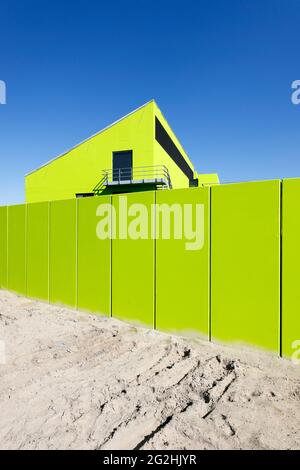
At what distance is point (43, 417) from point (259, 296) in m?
3.24

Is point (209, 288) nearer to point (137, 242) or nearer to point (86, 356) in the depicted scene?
point (137, 242)

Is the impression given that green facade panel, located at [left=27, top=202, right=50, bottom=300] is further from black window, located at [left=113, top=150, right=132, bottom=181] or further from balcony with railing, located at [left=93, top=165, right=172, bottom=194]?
black window, located at [left=113, top=150, right=132, bottom=181]

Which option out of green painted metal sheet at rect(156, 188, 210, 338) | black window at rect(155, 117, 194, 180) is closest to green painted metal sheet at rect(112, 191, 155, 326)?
green painted metal sheet at rect(156, 188, 210, 338)

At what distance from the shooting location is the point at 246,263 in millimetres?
4137

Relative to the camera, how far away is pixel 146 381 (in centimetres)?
352

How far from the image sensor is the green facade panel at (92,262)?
590 cm

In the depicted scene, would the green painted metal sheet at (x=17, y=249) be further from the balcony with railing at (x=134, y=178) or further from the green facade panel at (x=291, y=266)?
the balcony with railing at (x=134, y=178)

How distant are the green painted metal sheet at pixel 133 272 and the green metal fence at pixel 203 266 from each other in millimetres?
20

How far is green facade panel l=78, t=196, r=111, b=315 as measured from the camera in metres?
5.90

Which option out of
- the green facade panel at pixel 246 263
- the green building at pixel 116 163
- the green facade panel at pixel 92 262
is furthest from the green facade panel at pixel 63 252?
the green building at pixel 116 163

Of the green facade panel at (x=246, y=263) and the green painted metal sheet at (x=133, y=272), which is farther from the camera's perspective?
the green painted metal sheet at (x=133, y=272)

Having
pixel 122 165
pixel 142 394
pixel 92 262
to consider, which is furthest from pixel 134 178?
pixel 142 394
